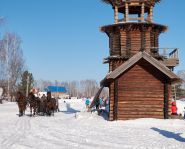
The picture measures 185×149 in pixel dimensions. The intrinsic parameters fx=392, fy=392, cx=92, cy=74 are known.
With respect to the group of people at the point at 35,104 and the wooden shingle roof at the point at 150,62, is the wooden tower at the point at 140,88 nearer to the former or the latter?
the wooden shingle roof at the point at 150,62

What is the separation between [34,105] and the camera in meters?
29.4

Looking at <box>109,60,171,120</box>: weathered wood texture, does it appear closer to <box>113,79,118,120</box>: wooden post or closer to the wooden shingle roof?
<box>113,79,118,120</box>: wooden post

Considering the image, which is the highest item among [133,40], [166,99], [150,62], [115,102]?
[133,40]

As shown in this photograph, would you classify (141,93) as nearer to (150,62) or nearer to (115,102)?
(115,102)

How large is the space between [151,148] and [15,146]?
404 cm

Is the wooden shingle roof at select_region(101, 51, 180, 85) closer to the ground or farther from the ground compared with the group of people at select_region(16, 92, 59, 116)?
farther from the ground

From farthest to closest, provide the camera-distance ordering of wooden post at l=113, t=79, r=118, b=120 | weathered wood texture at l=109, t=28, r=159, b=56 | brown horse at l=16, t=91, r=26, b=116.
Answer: brown horse at l=16, t=91, r=26, b=116
weathered wood texture at l=109, t=28, r=159, b=56
wooden post at l=113, t=79, r=118, b=120

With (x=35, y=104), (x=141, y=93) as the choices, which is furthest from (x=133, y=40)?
(x=35, y=104)

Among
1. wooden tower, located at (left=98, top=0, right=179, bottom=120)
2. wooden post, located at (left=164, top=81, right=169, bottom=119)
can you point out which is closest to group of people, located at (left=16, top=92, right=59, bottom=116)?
wooden tower, located at (left=98, top=0, right=179, bottom=120)

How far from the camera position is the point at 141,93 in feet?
79.3

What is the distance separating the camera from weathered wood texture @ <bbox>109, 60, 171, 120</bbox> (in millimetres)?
24141

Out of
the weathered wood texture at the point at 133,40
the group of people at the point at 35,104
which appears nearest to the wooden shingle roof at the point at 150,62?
the weathered wood texture at the point at 133,40

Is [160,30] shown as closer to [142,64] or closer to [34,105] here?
[142,64]

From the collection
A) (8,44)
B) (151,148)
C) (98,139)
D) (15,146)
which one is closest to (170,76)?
(98,139)
